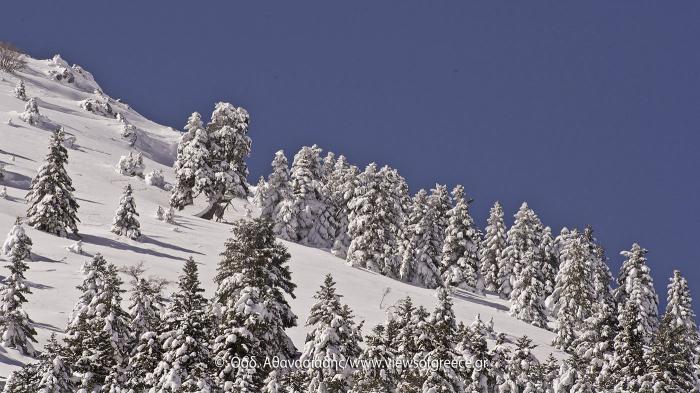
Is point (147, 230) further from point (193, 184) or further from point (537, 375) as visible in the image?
point (537, 375)

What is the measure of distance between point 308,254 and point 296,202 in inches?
525

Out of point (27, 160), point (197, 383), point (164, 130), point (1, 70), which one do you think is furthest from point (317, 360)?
point (1, 70)

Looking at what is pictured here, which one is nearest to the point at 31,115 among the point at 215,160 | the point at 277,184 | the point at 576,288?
the point at 215,160

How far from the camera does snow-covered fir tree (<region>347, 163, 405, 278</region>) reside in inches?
2758

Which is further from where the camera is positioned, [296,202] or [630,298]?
[296,202]

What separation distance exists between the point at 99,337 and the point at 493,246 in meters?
62.7

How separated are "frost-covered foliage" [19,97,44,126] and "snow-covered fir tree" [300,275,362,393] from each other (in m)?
66.1

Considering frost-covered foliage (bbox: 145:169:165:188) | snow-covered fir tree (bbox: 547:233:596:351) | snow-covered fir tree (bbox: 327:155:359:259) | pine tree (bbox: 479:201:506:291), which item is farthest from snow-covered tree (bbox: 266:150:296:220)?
snow-covered fir tree (bbox: 547:233:596:351)

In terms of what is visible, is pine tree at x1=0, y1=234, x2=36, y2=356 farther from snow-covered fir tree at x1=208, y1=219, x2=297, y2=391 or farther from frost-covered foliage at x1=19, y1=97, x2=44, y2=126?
frost-covered foliage at x1=19, y1=97, x2=44, y2=126

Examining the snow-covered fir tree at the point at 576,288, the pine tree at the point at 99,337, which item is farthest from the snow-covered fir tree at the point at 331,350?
the snow-covered fir tree at the point at 576,288

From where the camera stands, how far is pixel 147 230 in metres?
57.9

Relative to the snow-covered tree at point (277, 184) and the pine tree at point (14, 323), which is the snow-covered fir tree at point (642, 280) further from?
the pine tree at point (14, 323)

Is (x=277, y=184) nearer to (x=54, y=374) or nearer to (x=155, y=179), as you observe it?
(x=155, y=179)

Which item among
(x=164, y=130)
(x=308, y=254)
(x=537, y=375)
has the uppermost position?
(x=164, y=130)
